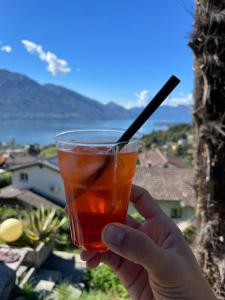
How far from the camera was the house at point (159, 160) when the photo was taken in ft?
79.2

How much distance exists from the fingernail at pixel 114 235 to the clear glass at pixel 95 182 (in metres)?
0.05

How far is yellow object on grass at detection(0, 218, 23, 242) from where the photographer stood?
18.4ft

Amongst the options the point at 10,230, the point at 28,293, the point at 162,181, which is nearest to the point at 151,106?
the point at 28,293

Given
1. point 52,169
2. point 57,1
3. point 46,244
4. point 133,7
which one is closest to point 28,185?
point 52,169

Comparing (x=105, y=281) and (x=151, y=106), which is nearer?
(x=151, y=106)

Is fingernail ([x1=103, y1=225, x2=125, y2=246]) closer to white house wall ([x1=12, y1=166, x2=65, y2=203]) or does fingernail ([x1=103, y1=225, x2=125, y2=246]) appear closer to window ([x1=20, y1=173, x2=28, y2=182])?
white house wall ([x1=12, y1=166, x2=65, y2=203])

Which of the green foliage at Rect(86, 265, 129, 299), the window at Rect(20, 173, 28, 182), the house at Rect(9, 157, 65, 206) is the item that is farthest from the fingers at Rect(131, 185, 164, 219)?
the window at Rect(20, 173, 28, 182)

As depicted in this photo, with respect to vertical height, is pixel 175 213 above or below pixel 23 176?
below

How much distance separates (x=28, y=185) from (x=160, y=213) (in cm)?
1692

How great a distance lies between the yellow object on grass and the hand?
4991 mm

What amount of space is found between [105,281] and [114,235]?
15.7 ft

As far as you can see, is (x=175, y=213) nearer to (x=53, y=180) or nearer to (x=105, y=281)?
(x=53, y=180)

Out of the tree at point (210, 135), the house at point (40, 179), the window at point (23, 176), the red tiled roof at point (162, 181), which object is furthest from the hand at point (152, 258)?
the window at point (23, 176)

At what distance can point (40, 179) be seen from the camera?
17.1 metres
